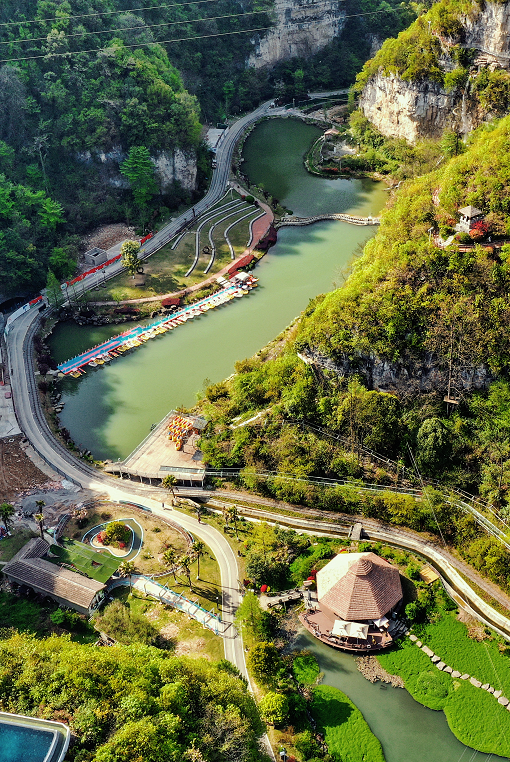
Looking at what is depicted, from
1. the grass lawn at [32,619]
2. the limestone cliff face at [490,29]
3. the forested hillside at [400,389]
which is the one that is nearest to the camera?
the grass lawn at [32,619]

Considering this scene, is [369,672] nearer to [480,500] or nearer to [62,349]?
[480,500]

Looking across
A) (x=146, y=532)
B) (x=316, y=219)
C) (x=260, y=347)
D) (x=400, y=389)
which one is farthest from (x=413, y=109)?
(x=146, y=532)

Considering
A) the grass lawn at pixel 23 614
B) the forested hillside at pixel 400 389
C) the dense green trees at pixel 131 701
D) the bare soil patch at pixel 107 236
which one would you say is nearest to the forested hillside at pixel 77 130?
the bare soil patch at pixel 107 236

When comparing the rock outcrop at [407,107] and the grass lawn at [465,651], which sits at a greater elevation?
the rock outcrop at [407,107]

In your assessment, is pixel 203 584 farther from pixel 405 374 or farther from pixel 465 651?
pixel 405 374

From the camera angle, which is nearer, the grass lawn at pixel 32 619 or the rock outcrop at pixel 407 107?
the grass lawn at pixel 32 619

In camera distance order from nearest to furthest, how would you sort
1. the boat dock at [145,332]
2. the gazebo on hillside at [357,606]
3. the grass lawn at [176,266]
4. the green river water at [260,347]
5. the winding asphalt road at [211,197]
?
the green river water at [260,347]
the gazebo on hillside at [357,606]
the boat dock at [145,332]
the grass lawn at [176,266]
the winding asphalt road at [211,197]

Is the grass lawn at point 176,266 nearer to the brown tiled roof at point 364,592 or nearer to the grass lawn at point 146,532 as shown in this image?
the grass lawn at point 146,532
